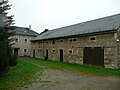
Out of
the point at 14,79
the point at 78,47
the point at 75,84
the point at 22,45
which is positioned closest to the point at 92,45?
the point at 78,47

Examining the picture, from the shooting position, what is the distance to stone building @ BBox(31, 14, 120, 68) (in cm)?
1917

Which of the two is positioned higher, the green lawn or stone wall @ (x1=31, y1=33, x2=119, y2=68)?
stone wall @ (x1=31, y1=33, x2=119, y2=68)

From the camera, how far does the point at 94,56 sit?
2136 centimetres

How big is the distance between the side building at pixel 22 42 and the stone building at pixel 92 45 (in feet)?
47.6

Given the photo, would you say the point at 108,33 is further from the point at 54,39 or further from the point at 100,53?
the point at 54,39

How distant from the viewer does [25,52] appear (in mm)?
45844

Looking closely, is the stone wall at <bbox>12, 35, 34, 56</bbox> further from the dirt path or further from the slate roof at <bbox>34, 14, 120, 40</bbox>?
the dirt path

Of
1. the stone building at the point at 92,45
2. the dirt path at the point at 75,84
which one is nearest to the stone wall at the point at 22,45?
the stone building at the point at 92,45

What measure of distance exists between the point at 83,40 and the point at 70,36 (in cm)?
338

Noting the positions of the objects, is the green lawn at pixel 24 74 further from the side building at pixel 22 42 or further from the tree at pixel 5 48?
the side building at pixel 22 42

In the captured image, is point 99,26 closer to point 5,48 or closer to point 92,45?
point 92,45

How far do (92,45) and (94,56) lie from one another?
60.9 inches

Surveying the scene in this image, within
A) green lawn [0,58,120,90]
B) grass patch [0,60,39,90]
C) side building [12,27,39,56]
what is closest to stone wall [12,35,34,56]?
side building [12,27,39,56]

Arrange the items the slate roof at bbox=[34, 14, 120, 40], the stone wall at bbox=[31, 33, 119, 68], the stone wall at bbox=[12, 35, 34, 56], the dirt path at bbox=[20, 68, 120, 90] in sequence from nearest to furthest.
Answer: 1. the dirt path at bbox=[20, 68, 120, 90]
2. the stone wall at bbox=[31, 33, 119, 68]
3. the slate roof at bbox=[34, 14, 120, 40]
4. the stone wall at bbox=[12, 35, 34, 56]
